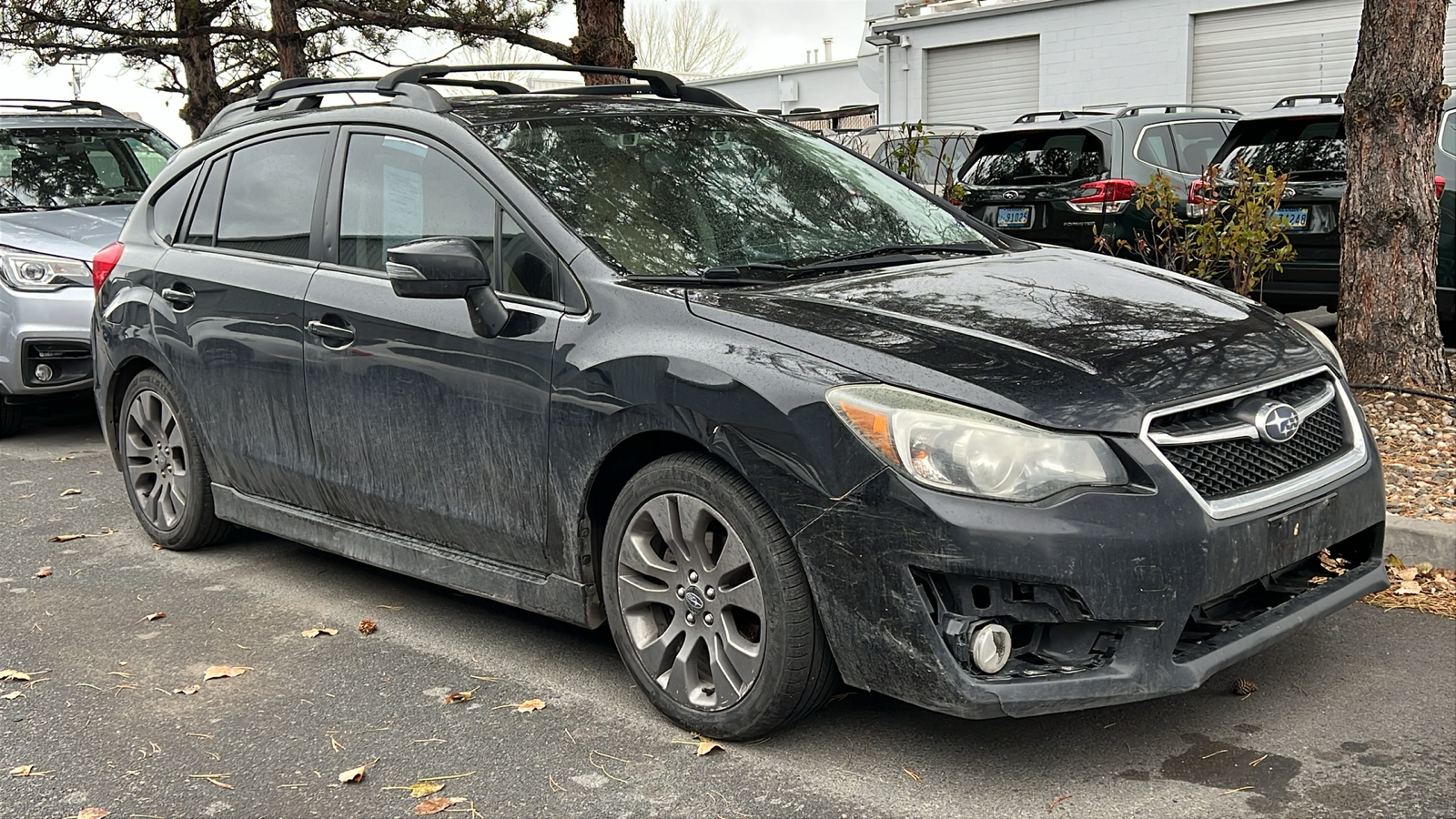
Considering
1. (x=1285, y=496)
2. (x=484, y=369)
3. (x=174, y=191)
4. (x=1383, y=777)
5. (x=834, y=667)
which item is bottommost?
(x=1383, y=777)

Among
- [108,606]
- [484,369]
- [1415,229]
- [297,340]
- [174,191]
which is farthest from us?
[1415,229]

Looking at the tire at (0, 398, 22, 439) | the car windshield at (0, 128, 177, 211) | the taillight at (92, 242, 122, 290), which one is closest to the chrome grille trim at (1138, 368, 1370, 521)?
the taillight at (92, 242, 122, 290)

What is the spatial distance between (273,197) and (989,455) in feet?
10.2

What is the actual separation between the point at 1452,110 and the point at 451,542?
7.80 m

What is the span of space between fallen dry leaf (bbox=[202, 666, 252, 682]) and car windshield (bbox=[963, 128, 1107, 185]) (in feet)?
28.1

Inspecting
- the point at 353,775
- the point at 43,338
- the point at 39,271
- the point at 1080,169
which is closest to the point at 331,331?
the point at 353,775

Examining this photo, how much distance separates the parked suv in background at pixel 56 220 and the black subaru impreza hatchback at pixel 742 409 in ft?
10.7

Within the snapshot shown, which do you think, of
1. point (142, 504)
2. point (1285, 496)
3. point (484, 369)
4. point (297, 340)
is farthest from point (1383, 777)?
point (142, 504)

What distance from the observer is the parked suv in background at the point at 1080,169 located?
444 inches

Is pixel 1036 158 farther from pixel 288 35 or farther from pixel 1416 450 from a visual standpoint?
pixel 288 35

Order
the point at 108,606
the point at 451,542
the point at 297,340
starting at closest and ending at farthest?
1. the point at 451,542
2. the point at 297,340
3. the point at 108,606

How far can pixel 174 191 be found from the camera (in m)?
5.84

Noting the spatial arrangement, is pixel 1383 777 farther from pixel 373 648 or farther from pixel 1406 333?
pixel 1406 333

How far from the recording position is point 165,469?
5848 millimetres
